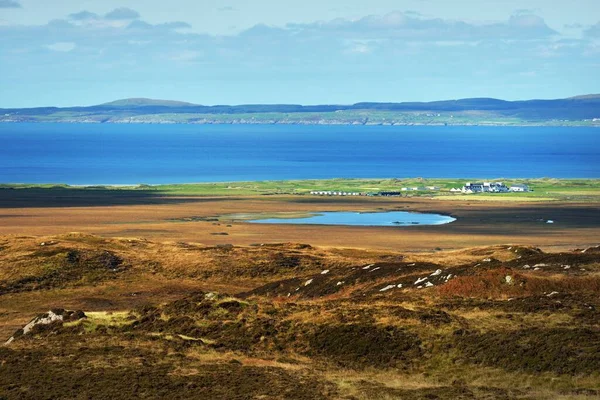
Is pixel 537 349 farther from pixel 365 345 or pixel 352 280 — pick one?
pixel 352 280

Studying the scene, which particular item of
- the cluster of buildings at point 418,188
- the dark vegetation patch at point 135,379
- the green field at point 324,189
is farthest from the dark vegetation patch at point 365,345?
the cluster of buildings at point 418,188

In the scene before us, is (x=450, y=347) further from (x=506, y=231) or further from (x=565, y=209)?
(x=565, y=209)

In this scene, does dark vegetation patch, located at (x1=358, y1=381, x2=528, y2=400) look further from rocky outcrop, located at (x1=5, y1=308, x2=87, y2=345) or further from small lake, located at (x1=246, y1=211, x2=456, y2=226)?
small lake, located at (x1=246, y1=211, x2=456, y2=226)

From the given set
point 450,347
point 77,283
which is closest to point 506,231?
point 77,283

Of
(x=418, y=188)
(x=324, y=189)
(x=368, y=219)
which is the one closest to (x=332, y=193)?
(x=324, y=189)

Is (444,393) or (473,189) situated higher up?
(444,393)

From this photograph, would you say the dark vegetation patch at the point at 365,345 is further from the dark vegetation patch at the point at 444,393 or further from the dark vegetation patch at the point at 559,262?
the dark vegetation patch at the point at 559,262

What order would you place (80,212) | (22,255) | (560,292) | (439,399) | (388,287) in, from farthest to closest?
(80,212) → (22,255) → (388,287) → (560,292) → (439,399)
